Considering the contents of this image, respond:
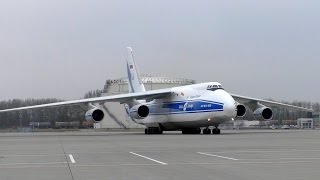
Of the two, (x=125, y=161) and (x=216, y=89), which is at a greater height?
(x=216, y=89)

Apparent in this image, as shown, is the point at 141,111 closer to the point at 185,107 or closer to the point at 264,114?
the point at 185,107

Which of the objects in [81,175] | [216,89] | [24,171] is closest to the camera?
[81,175]

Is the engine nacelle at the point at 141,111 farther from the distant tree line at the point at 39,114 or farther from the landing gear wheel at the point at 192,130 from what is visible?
the distant tree line at the point at 39,114

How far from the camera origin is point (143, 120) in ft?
160

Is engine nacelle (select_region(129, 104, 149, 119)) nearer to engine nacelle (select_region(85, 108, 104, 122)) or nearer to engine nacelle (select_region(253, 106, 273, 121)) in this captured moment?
engine nacelle (select_region(85, 108, 104, 122))

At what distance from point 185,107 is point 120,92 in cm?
5389

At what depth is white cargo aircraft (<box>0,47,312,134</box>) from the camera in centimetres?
3959

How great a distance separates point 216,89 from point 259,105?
741 cm

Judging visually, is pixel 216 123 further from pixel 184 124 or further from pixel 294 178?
pixel 294 178

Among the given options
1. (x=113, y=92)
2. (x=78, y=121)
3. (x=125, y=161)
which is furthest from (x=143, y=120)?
(x=78, y=121)

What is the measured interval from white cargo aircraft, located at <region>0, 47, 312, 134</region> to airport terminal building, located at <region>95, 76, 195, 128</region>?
43.6 m

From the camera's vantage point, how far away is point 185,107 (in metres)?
43.0

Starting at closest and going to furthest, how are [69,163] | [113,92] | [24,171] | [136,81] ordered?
1. [24,171]
2. [69,163]
3. [136,81]
4. [113,92]

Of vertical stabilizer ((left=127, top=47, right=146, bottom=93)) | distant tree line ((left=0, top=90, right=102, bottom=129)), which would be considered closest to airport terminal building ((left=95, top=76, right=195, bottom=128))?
vertical stabilizer ((left=127, top=47, right=146, bottom=93))
